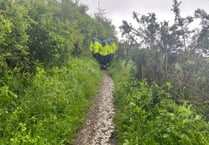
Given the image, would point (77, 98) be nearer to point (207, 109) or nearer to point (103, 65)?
point (207, 109)

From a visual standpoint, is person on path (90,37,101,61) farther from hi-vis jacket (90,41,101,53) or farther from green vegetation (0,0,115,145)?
green vegetation (0,0,115,145)

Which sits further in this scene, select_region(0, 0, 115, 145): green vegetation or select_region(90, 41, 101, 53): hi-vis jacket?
select_region(90, 41, 101, 53): hi-vis jacket

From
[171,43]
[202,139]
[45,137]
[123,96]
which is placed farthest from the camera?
[123,96]

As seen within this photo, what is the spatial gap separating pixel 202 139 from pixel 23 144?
11.2 ft

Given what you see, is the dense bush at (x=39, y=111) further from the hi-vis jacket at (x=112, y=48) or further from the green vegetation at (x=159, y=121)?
the hi-vis jacket at (x=112, y=48)

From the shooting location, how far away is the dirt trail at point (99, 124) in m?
7.14

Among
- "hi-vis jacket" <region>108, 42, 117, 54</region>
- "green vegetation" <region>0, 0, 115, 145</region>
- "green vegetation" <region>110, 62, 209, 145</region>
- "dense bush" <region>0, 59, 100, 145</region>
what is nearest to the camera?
"green vegetation" <region>110, 62, 209, 145</region>

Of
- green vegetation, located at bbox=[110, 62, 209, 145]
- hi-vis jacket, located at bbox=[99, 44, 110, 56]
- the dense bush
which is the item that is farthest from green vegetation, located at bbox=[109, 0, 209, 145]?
hi-vis jacket, located at bbox=[99, 44, 110, 56]

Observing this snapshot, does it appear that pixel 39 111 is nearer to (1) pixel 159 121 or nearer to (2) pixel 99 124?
(2) pixel 99 124

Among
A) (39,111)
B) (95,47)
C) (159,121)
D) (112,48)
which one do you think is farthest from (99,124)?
(112,48)

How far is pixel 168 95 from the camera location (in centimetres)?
777

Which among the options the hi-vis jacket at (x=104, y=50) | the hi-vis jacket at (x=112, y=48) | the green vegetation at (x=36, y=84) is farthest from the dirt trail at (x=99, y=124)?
the hi-vis jacket at (x=112, y=48)

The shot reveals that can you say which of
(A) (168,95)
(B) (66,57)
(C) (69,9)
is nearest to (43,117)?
(A) (168,95)

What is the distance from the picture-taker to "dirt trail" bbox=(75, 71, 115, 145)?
23.4 feet
